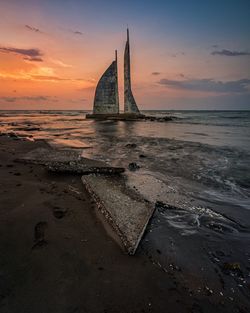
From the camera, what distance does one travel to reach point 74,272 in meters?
2.33

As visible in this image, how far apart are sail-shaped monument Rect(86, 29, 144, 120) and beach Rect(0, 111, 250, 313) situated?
34.9 meters

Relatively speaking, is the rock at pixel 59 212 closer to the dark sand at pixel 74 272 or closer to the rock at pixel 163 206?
the dark sand at pixel 74 272

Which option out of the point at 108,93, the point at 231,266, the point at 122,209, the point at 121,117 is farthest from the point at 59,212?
the point at 108,93

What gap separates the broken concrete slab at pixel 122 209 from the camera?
118 inches

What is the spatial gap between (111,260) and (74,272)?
1.41ft

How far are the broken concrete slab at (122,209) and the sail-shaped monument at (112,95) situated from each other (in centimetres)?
3383

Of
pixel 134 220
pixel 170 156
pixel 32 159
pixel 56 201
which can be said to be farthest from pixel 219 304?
pixel 170 156

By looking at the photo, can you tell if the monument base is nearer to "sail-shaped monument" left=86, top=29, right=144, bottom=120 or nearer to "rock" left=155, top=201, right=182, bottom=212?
"sail-shaped monument" left=86, top=29, right=144, bottom=120

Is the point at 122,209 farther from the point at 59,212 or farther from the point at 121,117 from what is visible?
the point at 121,117

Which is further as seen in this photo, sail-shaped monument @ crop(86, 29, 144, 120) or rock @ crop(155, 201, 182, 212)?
sail-shaped monument @ crop(86, 29, 144, 120)

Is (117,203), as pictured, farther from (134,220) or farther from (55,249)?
(55,249)

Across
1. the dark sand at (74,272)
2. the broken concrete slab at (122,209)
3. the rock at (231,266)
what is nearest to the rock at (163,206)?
the broken concrete slab at (122,209)

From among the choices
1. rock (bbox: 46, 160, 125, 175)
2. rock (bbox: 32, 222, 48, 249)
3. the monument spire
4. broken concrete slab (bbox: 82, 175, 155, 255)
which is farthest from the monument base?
rock (bbox: 32, 222, 48, 249)

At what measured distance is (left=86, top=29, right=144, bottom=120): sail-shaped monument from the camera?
37406mm
